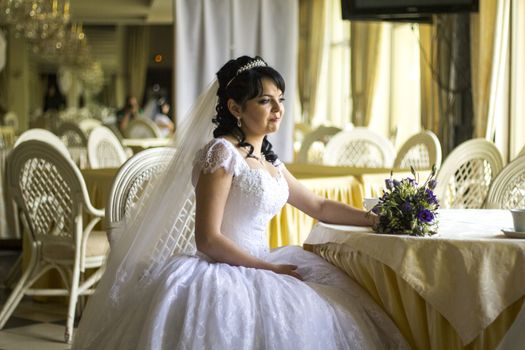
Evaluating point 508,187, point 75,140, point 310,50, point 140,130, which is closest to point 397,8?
point 508,187

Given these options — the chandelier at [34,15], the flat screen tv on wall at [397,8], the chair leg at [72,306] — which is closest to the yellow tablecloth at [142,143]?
the flat screen tv on wall at [397,8]

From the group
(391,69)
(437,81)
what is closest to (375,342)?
(437,81)

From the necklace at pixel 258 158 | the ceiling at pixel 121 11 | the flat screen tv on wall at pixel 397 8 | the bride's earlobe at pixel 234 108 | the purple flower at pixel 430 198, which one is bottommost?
the purple flower at pixel 430 198

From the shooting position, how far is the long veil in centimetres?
280

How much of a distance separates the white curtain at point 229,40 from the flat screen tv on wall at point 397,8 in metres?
0.45

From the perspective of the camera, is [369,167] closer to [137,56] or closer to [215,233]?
[215,233]

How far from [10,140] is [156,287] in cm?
1013

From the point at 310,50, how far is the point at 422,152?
719 centimetres

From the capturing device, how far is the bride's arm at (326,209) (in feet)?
9.57

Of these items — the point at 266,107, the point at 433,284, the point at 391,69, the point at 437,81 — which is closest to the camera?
the point at 433,284

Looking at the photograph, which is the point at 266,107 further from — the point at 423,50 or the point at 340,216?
the point at 423,50

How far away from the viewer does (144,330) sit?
248 centimetres

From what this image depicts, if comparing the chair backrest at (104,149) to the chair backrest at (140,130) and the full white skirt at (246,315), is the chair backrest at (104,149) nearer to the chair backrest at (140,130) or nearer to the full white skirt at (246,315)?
the chair backrest at (140,130)

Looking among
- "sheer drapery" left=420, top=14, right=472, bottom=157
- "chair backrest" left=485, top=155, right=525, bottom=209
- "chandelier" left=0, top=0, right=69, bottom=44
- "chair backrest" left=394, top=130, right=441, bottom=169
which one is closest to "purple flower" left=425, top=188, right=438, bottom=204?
"chair backrest" left=485, top=155, right=525, bottom=209
